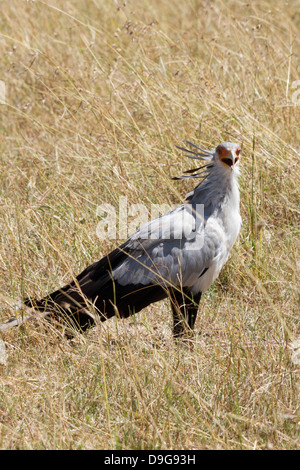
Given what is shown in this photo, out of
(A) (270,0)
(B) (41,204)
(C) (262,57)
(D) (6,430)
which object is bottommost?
(D) (6,430)

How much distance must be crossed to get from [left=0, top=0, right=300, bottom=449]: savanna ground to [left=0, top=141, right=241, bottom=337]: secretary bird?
137mm

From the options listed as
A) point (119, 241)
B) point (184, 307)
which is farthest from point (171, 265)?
point (119, 241)

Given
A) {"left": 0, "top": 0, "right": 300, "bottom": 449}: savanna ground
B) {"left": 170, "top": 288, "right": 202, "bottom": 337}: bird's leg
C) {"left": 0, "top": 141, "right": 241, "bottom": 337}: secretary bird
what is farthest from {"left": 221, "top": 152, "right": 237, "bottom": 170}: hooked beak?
{"left": 170, "top": 288, "right": 202, "bottom": 337}: bird's leg

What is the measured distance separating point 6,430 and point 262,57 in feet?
13.2

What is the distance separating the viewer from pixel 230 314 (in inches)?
150

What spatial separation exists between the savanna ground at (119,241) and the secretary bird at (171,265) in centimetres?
14

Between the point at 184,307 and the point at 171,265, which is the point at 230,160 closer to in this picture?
the point at 171,265

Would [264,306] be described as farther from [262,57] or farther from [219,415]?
[262,57]

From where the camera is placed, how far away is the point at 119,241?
14.7ft

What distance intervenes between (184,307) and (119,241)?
986mm

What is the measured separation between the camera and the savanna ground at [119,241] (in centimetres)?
291

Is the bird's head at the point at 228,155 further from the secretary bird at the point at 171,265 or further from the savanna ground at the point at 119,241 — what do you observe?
the savanna ground at the point at 119,241

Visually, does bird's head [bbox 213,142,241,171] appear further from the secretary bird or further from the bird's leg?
the bird's leg

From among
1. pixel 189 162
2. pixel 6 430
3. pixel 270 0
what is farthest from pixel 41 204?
pixel 270 0
